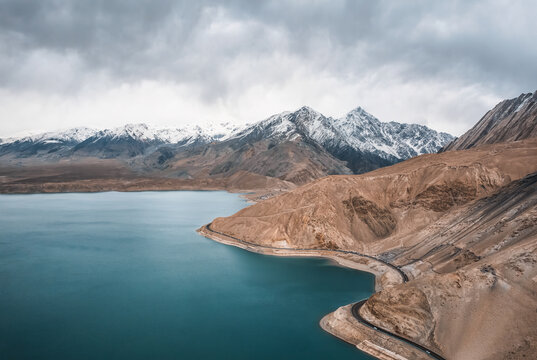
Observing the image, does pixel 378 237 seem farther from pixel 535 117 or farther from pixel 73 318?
pixel 535 117

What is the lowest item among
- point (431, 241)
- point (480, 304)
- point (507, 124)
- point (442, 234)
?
point (480, 304)

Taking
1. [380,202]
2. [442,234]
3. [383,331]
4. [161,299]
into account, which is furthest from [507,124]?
[161,299]

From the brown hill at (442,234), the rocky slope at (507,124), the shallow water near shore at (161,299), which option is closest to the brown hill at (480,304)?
the brown hill at (442,234)

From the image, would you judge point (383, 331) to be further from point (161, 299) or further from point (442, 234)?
point (442, 234)

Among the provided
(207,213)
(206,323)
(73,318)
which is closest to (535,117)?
(207,213)

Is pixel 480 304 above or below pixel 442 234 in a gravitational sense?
below

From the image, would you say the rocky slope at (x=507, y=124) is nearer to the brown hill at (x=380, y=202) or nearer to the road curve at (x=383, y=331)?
the brown hill at (x=380, y=202)
